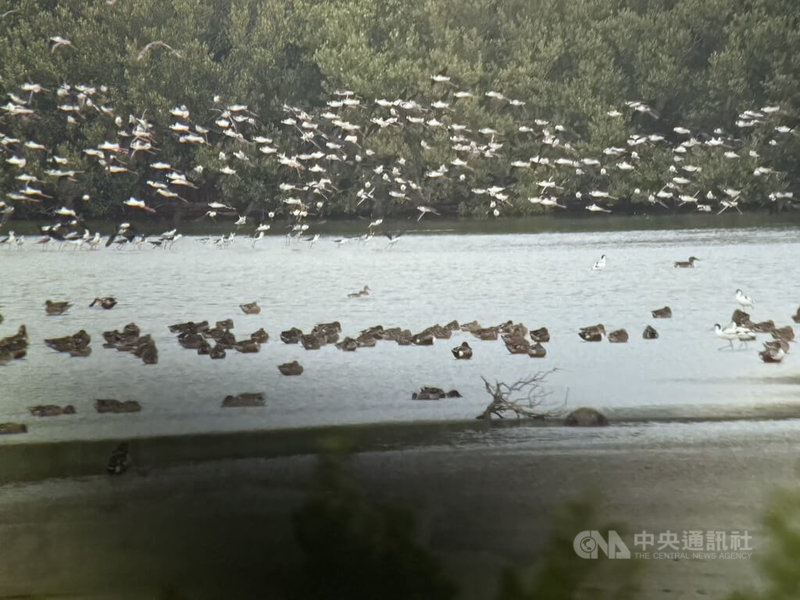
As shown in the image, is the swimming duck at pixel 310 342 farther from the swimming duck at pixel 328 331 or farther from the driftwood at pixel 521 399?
the driftwood at pixel 521 399

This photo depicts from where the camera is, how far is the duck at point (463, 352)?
4320 mm

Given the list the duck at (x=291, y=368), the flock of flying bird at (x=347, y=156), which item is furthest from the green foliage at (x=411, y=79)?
the duck at (x=291, y=368)

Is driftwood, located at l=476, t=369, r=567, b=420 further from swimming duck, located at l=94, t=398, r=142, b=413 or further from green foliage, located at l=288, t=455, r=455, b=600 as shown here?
swimming duck, located at l=94, t=398, r=142, b=413

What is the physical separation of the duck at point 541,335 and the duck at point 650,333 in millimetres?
364

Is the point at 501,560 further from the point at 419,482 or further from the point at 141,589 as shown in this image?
the point at 141,589

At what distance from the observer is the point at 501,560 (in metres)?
3.12

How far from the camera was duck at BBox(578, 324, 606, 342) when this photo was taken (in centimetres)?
447

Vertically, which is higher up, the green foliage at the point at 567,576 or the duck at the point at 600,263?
the duck at the point at 600,263

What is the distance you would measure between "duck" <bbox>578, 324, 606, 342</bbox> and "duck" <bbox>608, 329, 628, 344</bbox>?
34 millimetres

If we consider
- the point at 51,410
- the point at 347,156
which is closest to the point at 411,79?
the point at 347,156

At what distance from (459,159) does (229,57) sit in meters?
1.01

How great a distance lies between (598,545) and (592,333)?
142 cm

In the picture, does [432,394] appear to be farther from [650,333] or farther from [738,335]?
[738,335]

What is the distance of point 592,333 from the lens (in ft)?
14.8
